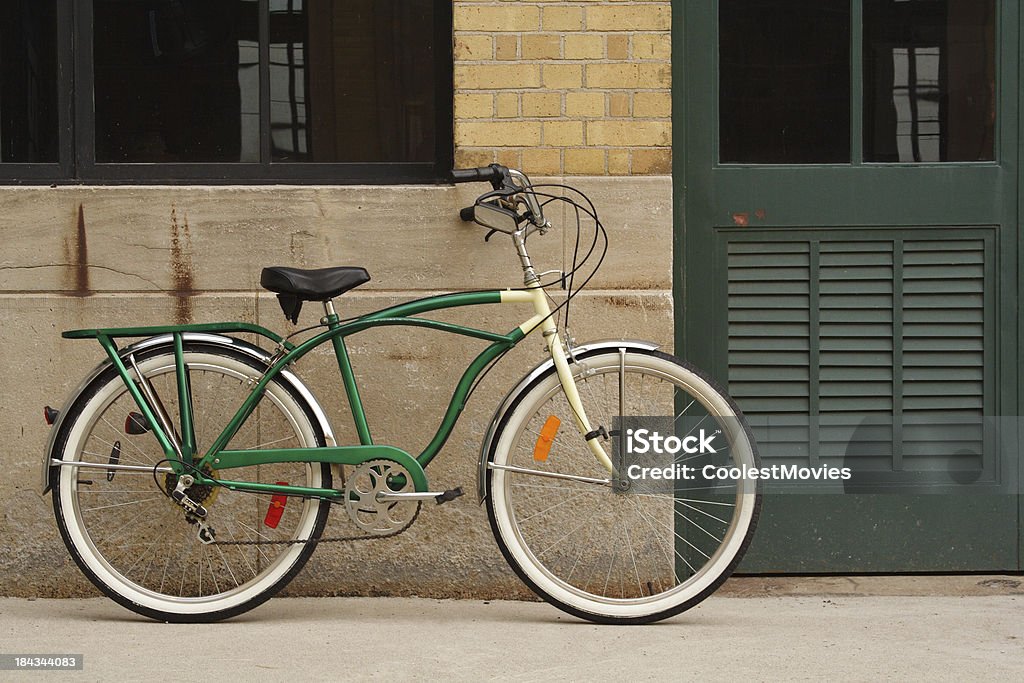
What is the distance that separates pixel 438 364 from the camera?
468 centimetres

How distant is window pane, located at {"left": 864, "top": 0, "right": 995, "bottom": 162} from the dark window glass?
0.11m

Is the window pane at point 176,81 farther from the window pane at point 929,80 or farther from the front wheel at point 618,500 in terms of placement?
the window pane at point 929,80

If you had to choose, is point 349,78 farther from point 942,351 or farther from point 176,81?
point 942,351

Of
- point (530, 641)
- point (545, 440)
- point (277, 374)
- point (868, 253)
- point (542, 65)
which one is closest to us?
point (530, 641)

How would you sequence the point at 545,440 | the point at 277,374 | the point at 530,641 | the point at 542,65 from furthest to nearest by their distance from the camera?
the point at 542,65
the point at 545,440
the point at 277,374
the point at 530,641

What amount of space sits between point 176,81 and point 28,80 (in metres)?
0.55

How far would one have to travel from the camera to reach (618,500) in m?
4.67

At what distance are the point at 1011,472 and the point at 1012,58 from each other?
1.55 metres

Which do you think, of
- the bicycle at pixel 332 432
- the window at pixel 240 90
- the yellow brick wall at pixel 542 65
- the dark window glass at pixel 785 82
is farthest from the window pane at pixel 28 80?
the dark window glass at pixel 785 82

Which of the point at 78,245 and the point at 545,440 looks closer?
the point at 545,440

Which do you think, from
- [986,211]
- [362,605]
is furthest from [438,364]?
[986,211]

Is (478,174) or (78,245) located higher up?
(478,174)

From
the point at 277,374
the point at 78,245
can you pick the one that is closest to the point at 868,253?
the point at 277,374

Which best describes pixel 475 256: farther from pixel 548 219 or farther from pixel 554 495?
pixel 554 495
